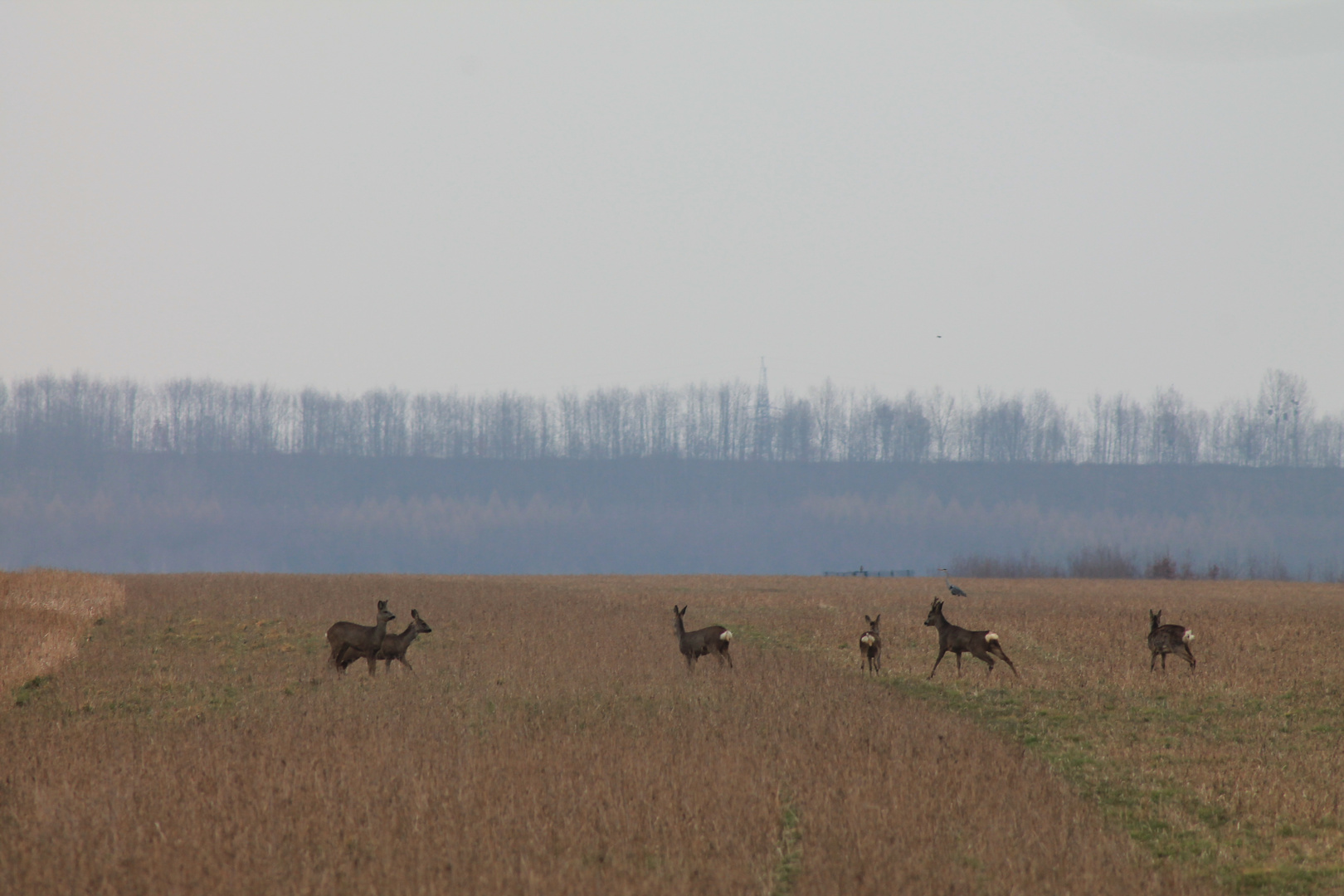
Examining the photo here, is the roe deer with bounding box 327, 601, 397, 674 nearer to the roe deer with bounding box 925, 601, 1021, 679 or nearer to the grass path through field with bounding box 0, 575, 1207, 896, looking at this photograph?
the grass path through field with bounding box 0, 575, 1207, 896

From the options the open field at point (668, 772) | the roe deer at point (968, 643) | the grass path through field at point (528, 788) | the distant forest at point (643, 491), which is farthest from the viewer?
the distant forest at point (643, 491)

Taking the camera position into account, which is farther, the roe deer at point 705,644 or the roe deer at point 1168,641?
the roe deer at point 1168,641

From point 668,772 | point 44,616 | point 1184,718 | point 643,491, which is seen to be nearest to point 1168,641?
point 1184,718

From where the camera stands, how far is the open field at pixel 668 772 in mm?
8234

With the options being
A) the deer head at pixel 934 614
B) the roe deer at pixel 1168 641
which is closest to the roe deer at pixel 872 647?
the deer head at pixel 934 614

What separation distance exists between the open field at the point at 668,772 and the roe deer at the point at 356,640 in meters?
0.49

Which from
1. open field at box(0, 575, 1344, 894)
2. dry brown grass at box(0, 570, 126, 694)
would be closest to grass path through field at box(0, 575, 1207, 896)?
open field at box(0, 575, 1344, 894)

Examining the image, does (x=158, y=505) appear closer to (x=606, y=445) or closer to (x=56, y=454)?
(x=56, y=454)

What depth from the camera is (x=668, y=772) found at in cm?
1091

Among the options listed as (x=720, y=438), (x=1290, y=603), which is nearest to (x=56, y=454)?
(x=720, y=438)

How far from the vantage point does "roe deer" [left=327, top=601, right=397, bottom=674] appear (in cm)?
1858

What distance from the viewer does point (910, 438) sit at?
145375 millimetres

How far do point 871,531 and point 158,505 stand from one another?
7901 centimetres

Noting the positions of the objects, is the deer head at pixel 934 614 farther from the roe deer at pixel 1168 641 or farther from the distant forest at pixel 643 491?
the distant forest at pixel 643 491
